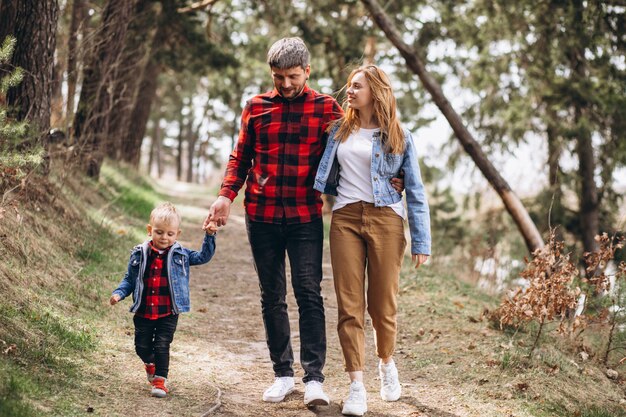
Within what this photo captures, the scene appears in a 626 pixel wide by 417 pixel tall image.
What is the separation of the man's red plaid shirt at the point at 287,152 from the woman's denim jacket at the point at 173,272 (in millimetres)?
441

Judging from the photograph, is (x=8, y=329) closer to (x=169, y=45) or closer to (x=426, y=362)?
(x=426, y=362)

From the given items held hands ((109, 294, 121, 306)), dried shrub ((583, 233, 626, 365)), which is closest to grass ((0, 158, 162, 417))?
held hands ((109, 294, 121, 306))

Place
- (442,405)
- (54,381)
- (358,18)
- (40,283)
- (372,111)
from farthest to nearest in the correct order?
(358,18) < (40,283) < (442,405) < (372,111) < (54,381)

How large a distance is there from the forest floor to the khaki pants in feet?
1.64

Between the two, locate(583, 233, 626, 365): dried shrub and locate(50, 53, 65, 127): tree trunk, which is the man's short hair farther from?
locate(50, 53, 65, 127): tree trunk

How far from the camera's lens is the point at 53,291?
604 cm

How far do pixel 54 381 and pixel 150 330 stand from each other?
64cm

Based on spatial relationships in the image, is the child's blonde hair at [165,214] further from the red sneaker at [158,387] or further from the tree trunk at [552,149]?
the tree trunk at [552,149]

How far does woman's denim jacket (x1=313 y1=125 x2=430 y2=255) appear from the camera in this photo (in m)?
4.60

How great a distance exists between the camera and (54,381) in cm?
442

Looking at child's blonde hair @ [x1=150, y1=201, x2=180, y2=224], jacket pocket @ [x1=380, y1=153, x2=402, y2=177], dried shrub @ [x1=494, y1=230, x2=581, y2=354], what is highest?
jacket pocket @ [x1=380, y1=153, x2=402, y2=177]

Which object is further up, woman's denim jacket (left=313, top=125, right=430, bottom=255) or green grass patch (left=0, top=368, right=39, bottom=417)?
woman's denim jacket (left=313, top=125, right=430, bottom=255)

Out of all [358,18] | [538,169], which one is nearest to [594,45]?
[538,169]

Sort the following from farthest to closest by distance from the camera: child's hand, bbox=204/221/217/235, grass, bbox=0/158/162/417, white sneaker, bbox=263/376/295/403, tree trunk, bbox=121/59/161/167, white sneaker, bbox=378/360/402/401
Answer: tree trunk, bbox=121/59/161/167 → white sneaker, bbox=378/360/402/401 → white sneaker, bbox=263/376/295/403 → child's hand, bbox=204/221/217/235 → grass, bbox=0/158/162/417
